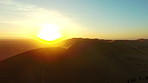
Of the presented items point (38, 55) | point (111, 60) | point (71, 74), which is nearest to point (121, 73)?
point (111, 60)

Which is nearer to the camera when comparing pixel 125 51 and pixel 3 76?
pixel 3 76

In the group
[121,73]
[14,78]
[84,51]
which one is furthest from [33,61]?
[121,73]

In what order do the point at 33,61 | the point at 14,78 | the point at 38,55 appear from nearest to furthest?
the point at 14,78
the point at 33,61
the point at 38,55

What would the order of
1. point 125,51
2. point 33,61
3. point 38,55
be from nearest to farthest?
point 33,61 → point 38,55 → point 125,51

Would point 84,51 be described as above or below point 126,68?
above

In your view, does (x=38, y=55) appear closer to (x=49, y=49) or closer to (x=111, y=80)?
→ (x=49, y=49)

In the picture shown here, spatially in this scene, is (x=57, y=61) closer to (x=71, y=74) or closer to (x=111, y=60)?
(x=71, y=74)

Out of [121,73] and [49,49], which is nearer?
[121,73]

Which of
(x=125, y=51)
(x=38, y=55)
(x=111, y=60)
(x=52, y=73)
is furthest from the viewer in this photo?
(x=125, y=51)

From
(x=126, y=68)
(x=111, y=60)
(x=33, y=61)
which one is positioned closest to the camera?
(x=33, y=61)
